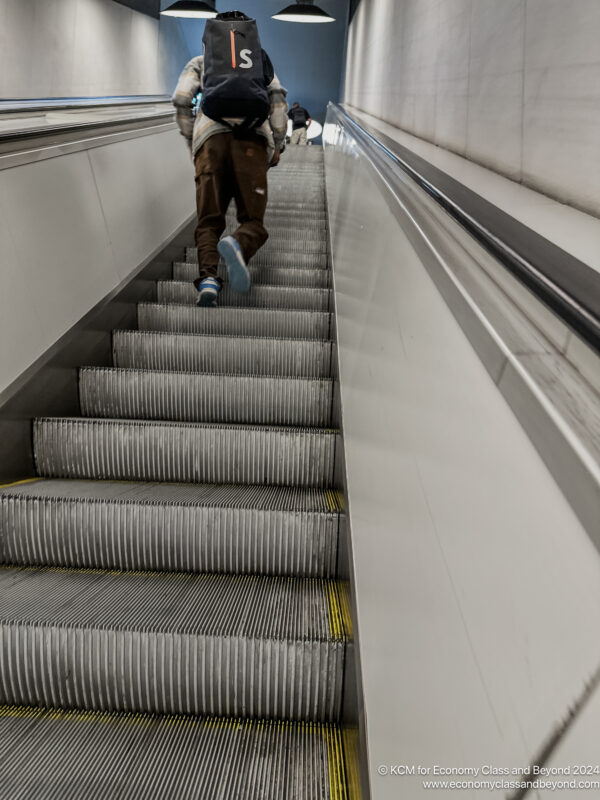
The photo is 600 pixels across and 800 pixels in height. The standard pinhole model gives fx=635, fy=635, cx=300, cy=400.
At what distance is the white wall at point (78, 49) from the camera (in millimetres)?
6926

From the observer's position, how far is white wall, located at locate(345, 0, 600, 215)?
50.7 inches

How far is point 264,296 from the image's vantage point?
3400 millimetres

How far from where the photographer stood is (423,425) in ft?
3.28

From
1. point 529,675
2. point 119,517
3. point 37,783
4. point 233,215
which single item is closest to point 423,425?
point 529,675

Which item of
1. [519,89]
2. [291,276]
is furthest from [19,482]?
[291,276]

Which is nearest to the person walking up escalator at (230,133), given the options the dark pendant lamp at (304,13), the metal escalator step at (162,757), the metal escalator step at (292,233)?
the metal escalator step at (292,233)

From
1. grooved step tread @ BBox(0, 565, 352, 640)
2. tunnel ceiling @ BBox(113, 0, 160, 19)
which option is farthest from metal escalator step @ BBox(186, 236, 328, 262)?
tunnel ceiling @ BBox(113, 0, 160, 19)

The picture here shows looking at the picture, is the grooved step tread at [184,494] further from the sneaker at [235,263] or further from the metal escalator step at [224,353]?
the sneaker at [235,263]

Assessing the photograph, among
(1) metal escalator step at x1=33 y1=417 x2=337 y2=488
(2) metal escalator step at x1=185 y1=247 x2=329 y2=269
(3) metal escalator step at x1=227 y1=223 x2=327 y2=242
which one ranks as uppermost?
(3) metal escalator step at x1=227 y1=223 x2=327 y2=242

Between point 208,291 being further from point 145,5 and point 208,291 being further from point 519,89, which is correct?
point 145,5

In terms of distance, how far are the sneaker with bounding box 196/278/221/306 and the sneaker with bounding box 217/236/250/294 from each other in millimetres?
126

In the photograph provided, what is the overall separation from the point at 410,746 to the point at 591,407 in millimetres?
517

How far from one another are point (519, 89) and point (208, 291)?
66.4 inches

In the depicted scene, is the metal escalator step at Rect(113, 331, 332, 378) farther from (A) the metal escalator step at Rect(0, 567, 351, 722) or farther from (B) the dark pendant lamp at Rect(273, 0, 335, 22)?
(B) the dark pendant lamp at Rect(273, 0, 335, 22)
